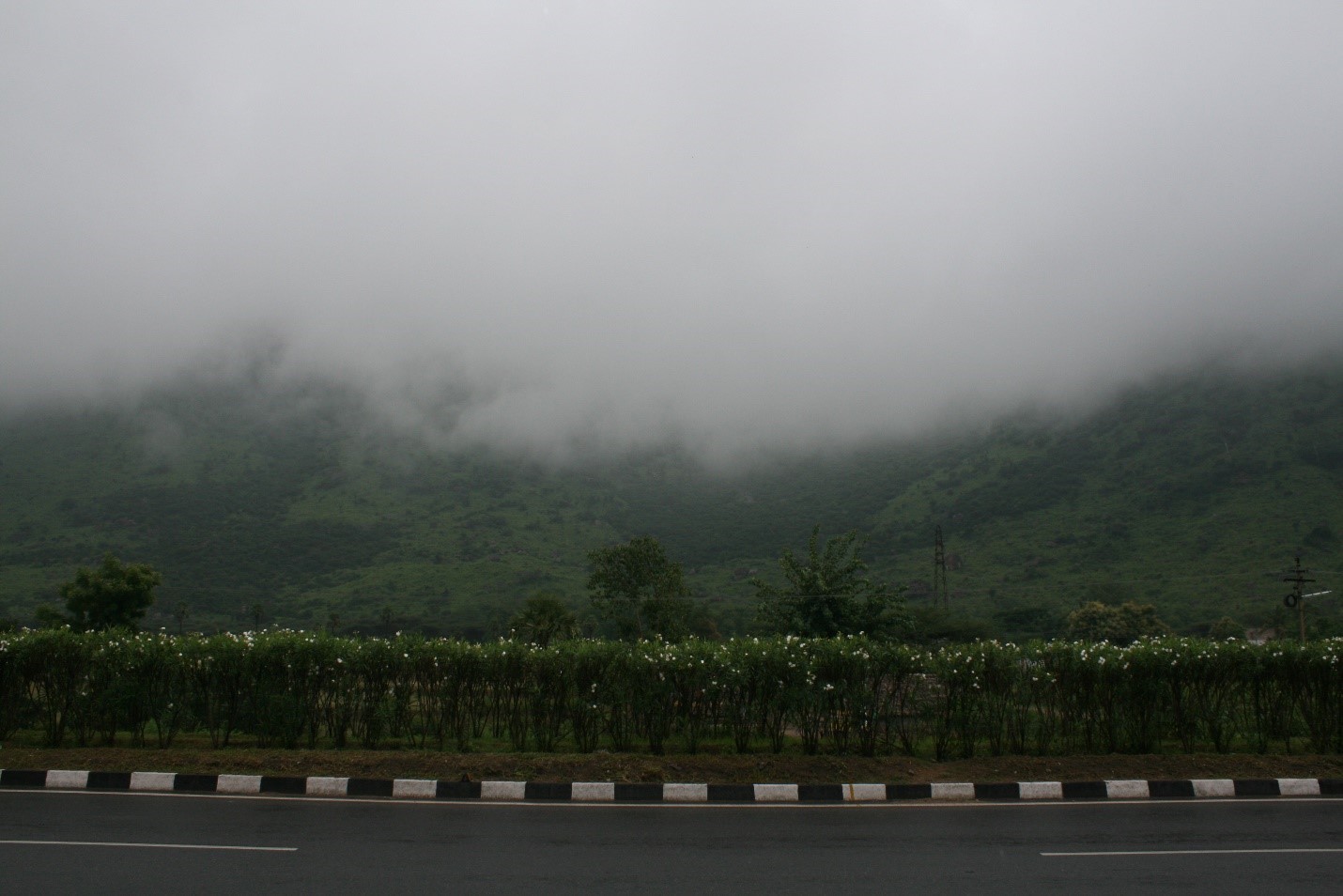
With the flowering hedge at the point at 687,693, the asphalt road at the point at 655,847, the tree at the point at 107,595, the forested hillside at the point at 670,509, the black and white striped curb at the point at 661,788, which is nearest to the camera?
the asphalt road at the point at 655,847

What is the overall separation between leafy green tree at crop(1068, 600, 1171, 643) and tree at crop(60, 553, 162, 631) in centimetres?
5054

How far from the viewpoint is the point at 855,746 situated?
480 inches

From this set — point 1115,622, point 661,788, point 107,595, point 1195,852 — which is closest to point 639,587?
point 107,595

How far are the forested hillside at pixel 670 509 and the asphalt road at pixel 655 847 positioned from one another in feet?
137

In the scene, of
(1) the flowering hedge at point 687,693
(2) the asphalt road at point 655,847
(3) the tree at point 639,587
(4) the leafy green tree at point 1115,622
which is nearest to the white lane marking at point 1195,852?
(2) the asphalt road at point 655,847

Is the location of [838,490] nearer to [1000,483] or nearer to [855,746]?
[1000,483]

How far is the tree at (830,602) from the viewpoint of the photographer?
879 inches

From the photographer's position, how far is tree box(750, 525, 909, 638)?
879 inches

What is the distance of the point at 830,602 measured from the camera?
74.6 feet

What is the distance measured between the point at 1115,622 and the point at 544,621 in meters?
32.9

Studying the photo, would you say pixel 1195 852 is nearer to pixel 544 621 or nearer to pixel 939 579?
pixel 544 621

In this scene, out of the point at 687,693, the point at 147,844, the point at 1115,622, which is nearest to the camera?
the point at 147,844

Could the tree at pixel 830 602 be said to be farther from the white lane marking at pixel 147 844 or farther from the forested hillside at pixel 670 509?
the forested hillside at pixel 670 509

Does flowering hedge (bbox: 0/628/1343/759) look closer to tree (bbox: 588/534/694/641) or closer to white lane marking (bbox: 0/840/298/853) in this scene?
white lane marking (bbox: 0/840/298/853)
